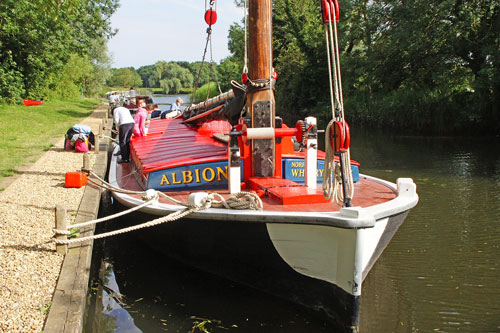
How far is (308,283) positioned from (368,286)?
117 cm

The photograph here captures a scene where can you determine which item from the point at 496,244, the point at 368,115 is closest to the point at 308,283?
the point at 496,244

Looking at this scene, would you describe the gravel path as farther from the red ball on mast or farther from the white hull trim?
the red ball on mast

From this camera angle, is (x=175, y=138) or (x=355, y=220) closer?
(x=355, y=220)

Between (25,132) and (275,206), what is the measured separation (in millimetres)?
13601

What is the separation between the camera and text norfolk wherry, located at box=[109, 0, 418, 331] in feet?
15.4

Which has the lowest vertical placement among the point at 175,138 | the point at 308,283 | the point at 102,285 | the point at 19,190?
the point at 102,285

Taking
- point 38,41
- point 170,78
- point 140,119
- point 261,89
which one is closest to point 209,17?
point 140,119

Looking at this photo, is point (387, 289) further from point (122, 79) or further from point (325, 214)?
point (122, 79)

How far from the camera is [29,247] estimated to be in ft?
16.9

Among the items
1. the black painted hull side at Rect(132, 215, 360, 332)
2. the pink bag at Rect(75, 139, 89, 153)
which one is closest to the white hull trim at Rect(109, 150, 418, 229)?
the black painted hull side at Rect(132, 215, 360, 332)

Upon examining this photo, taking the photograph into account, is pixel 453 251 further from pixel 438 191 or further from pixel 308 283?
pixel 438 191

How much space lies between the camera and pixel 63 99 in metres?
36.3

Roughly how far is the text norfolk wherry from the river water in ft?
0.89

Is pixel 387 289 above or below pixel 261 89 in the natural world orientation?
below
